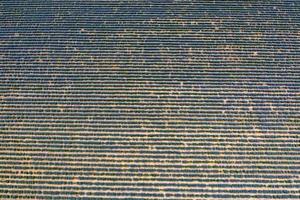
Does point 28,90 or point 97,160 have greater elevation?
point 28,90

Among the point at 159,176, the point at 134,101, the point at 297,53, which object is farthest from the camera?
the point at 297,53

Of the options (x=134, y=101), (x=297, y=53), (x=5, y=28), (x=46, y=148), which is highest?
(x=5, y=28)

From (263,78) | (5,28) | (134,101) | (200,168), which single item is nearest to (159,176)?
(200,168)

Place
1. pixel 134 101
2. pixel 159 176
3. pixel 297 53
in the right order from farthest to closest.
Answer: pixel 297 53 < pixel 134 101 < pixel 159 176

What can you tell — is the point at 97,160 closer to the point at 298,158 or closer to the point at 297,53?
the point at 298,158

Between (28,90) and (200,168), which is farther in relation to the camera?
(28,90)

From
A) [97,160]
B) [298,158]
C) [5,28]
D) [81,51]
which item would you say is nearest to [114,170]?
[97,160]
